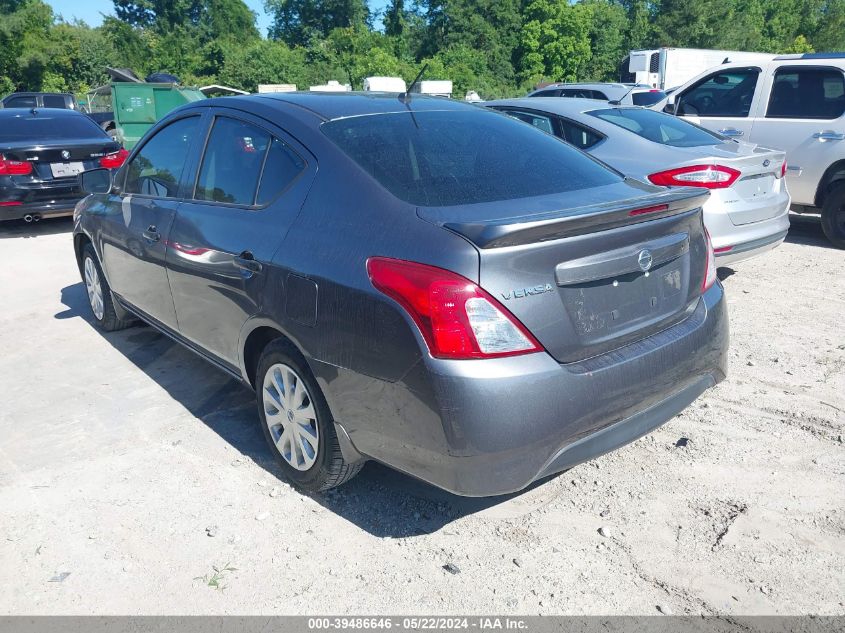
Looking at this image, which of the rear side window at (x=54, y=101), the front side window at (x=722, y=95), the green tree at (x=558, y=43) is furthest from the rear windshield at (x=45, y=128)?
the green tree at (x=558, y=43)

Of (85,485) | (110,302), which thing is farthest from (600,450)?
(110,302)

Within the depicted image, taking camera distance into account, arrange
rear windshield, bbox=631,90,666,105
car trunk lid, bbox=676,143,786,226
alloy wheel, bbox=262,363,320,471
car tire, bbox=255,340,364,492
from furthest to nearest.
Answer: rear windshield, bbox=631,90,666,105 → car trunk lid, bbox=676,143,786,226 → alloy wheel, bbox=262,363,320,471 → car tire, bbox=255,340,364,492

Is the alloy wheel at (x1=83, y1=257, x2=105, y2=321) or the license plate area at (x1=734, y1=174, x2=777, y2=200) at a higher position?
the license plate area at (x1=734, y1=174, x2=777, y2=200)

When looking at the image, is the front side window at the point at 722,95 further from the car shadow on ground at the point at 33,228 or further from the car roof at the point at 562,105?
the car shadow on ground at the point at 33,228

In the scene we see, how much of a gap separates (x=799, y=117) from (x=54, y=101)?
18291mm

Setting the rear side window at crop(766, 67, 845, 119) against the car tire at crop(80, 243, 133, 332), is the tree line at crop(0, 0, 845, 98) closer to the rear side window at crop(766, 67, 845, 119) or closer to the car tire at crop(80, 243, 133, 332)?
the rear side window at crop(766, 67, 845, 119)

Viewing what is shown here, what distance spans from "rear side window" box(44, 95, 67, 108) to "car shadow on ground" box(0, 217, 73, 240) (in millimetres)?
10123

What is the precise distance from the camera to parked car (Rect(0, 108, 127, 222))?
8836 mm

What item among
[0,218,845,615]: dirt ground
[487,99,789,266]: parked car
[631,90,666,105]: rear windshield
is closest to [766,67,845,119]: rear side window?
[631,90,666,105]: rear windshield

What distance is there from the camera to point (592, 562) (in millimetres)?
2771

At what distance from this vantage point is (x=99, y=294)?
5.50m

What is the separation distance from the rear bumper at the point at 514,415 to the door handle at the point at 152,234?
1896 mm

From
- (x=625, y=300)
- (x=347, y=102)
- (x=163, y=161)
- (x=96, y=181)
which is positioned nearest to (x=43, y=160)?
(x=96, y=181)

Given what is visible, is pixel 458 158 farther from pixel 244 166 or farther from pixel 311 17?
pixel 311 17
